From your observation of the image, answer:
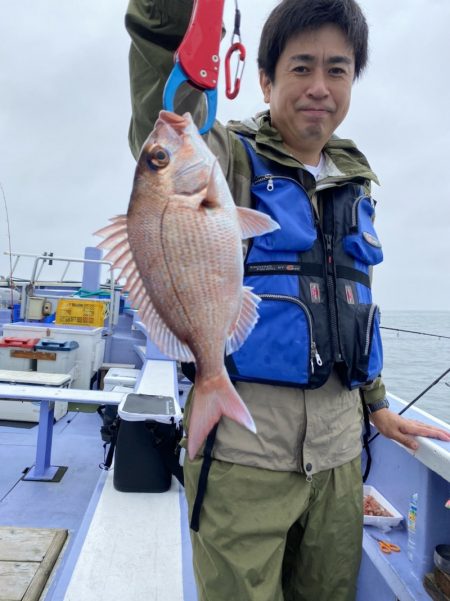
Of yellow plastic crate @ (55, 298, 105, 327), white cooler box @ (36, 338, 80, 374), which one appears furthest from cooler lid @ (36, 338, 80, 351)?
yellow plastic crate @ (55, 298, 105, 327)

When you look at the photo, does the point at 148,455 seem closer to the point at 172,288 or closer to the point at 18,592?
the point at 18,592

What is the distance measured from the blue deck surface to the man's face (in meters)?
3.23

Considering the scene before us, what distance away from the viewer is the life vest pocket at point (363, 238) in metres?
1.68

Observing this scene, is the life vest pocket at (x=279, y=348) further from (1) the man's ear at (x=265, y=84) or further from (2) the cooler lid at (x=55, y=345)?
(2) the cooler lid at (x=55, y=345)

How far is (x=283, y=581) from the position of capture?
174 cm

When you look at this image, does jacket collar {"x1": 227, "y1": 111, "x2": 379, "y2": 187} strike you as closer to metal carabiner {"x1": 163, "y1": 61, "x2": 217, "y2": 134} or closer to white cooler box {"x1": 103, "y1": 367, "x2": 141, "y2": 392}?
metal carabiner {"x1": 163, "y1": 61, "x2": 217, "y2": 134}

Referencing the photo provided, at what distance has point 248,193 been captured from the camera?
161 centimetres

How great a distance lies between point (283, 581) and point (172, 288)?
1324 millimetres

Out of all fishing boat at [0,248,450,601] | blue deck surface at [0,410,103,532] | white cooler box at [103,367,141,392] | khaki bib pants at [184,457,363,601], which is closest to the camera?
khaki bib pants at [184,457,363,601]

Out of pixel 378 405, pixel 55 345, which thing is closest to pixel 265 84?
pixel 378 405

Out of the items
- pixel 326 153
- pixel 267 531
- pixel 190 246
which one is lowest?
pixel 267 531

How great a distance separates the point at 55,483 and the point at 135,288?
11.9ft

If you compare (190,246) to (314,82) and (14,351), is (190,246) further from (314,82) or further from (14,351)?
(14,351)

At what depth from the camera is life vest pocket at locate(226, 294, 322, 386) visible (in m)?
1.46
